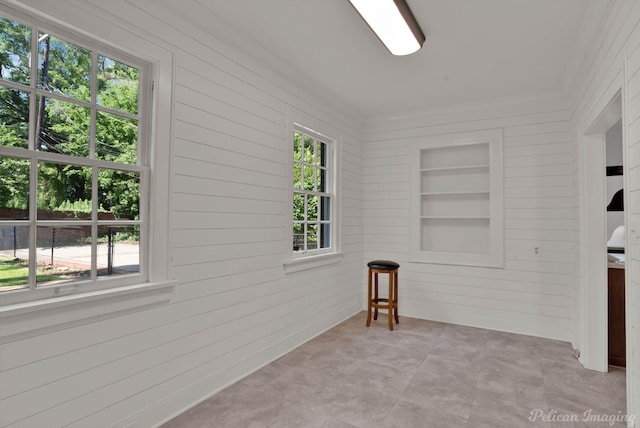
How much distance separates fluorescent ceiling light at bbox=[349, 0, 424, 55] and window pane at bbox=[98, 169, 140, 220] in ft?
5.87

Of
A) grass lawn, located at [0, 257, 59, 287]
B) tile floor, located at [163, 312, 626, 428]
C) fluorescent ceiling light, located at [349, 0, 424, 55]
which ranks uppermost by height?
fluorescent ceiling light, located at [349, 0, 424, 55]

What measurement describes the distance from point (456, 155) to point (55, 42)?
423 centimetres

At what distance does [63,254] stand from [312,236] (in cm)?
255

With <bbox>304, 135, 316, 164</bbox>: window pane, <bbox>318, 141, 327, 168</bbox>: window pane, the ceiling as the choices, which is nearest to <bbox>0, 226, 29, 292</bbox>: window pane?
the ceiling

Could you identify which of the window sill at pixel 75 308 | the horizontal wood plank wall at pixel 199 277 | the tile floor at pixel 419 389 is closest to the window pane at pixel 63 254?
the window sill at pixel 75 308

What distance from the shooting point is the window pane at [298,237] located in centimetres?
371

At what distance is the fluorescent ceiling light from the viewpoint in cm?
219

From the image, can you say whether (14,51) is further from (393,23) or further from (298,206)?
(298,206)

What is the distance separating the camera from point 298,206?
12.3 feet

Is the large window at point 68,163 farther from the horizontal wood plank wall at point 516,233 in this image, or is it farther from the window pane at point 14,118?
the horizontal wood plank wall at point 516,233

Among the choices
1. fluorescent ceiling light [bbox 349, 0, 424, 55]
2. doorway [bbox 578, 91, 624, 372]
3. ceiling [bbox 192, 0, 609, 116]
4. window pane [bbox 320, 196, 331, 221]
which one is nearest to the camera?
fluorescent ceiling light [bbox 349, 0, 424, 55]

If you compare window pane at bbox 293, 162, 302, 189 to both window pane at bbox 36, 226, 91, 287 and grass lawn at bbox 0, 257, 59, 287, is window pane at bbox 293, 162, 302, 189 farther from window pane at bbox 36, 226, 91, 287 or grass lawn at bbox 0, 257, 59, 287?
grass lawn at bbox 0, 257, 59, 287

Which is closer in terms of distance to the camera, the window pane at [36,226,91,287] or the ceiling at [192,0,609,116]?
the window pane at [36,226,91,287]

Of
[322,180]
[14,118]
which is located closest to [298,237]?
[322,180]
